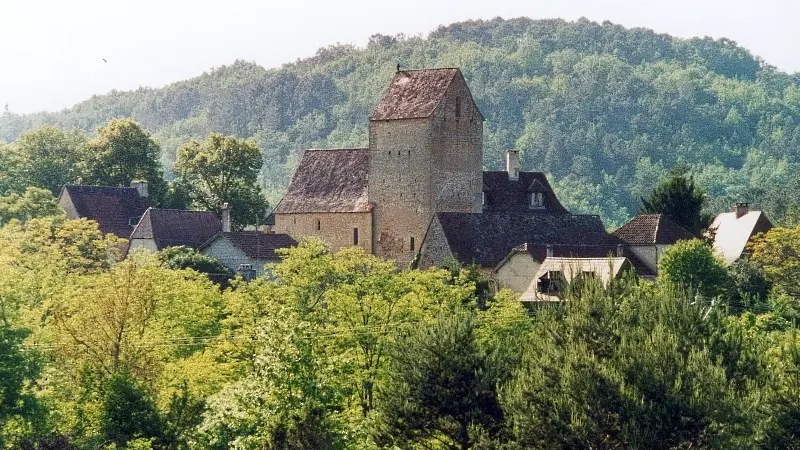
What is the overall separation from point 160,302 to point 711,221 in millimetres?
45559

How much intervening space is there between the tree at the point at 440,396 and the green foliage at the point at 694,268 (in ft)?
93.1

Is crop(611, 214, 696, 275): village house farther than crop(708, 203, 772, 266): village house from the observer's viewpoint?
No

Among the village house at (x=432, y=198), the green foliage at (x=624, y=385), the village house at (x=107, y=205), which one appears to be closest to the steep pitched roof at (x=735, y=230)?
the village house at (x=432, y=198)

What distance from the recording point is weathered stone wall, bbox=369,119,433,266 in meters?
90.7

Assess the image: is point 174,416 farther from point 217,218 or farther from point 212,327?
point 217,218

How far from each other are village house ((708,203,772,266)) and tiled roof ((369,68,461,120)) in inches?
646

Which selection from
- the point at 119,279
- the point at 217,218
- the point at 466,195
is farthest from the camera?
the point at 217,218

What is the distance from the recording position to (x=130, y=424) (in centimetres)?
5003

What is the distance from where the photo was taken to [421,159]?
91.0 m

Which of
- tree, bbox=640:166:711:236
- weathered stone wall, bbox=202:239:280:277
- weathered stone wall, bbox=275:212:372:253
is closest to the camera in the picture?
weathered stone wall, bbox=202:239:280:277

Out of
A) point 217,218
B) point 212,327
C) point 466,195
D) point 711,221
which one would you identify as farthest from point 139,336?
point 711,221

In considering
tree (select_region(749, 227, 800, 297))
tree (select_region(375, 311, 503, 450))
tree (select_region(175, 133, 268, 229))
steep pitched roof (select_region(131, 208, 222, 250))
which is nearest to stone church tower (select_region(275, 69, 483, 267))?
steep pitched roof (select_region(131, 208, 222, 250))

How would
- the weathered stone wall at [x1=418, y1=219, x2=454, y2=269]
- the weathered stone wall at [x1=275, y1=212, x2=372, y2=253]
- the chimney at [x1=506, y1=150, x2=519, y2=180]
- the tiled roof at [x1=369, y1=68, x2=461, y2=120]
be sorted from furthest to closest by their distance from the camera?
the chimney at [x1=506, y1=150, x2=519, y2=180]
the weathered stone wall at [x1=275, y1=212, x2=372, y2=253]
the tiled roof at [x1=369, y1=68, x2=461, y2=120]
the weathered stone wall at [x1=418, y1=219, x2=454, y2=269]

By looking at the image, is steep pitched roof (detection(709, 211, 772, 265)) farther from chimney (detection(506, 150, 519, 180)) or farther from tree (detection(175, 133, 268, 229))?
tree (detection(175, 133, 268, 229))
